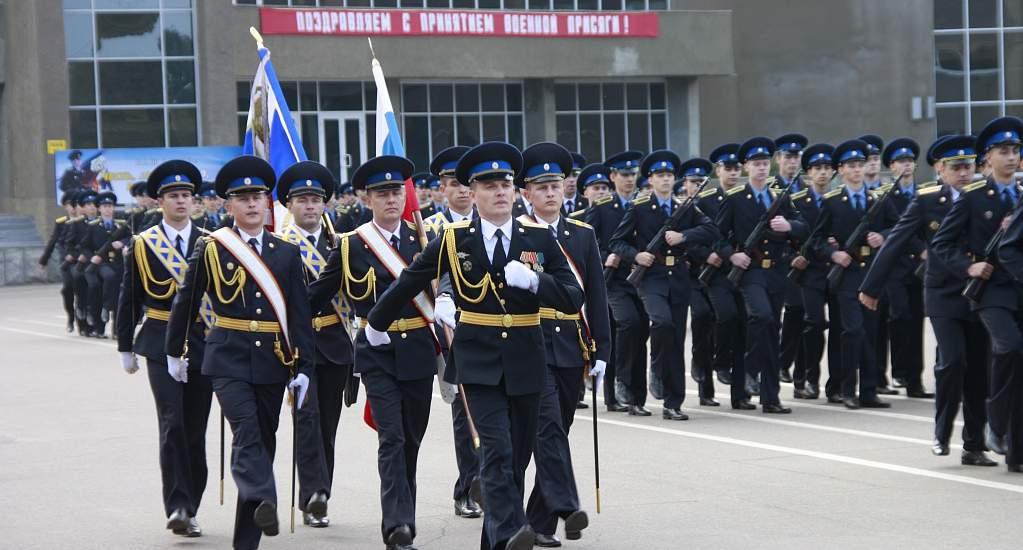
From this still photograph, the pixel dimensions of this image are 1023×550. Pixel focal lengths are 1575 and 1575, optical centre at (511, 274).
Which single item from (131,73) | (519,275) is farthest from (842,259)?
(131,73)

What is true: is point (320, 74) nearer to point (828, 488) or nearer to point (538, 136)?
point (538, 136)

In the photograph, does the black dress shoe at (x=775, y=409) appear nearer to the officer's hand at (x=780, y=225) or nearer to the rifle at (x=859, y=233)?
the rifle at (x=859, y=233)

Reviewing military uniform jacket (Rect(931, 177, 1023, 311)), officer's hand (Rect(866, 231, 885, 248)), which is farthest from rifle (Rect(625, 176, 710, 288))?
military uniform jacket (Rect(931, 177, 1023, 311))

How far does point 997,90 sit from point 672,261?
36.2 meters

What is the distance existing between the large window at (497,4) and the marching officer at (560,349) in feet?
112

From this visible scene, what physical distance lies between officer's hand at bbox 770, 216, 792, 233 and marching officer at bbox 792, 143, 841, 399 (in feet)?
1.79

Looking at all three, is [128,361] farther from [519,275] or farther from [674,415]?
[674,415]

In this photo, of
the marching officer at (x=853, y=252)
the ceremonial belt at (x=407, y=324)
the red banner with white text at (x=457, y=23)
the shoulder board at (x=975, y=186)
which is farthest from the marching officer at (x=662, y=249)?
the red banner with white text at (x=457, y=23)

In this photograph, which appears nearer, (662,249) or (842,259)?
(662,249)

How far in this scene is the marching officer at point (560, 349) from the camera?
809 cm

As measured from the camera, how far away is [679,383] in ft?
43.1

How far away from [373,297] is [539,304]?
1.44m

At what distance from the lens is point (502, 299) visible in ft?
24.6

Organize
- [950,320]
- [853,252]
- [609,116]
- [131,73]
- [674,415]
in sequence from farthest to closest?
[609,116] → [131,73] → [853,252] → [674,415] → [950,320]
